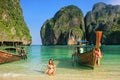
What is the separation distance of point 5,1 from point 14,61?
109m

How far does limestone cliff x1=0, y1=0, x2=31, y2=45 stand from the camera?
392 feet

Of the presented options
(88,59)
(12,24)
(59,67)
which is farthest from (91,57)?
(12,24)

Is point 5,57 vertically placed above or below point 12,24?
below

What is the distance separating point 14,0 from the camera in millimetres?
150500

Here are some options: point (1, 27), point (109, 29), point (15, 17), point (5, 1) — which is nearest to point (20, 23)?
point (15, 17)

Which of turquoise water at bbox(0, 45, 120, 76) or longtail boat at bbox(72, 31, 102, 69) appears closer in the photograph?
longtail boat at bbox(72, 31, 102, 69)

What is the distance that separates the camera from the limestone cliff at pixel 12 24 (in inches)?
4701

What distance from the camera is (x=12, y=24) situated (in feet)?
429

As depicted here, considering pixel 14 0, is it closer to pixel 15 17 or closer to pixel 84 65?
pixel 15 17

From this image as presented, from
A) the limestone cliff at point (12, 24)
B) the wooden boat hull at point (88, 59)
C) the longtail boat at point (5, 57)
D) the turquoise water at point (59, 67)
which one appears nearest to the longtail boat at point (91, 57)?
the wooden boat hull at point (88, 59)

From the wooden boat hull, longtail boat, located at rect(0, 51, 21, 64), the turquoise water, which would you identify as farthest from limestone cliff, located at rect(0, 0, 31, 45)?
the wooden boat hull

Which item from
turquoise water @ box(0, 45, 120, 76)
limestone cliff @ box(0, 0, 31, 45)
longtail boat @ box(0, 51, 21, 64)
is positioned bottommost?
turquoise water @ box(0, 45, 120, 76)

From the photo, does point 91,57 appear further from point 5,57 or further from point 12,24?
point 12,24

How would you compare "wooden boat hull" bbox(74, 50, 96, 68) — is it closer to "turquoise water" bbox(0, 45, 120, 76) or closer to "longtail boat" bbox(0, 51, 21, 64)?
"turquoise water" bbox(0, 45, 120, 76)
